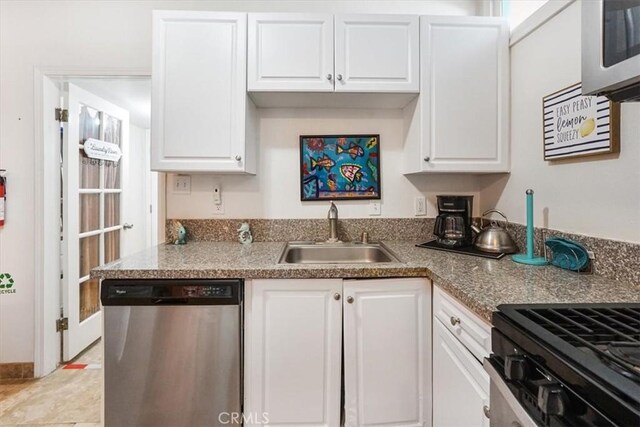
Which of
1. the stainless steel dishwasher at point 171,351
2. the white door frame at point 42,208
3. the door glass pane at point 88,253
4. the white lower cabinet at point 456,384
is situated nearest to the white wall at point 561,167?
the white lower cabinet at point 456,384

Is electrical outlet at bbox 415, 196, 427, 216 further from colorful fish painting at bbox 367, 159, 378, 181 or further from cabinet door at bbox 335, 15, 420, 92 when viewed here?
cabinet door at bbox 335, 15, 420, 92

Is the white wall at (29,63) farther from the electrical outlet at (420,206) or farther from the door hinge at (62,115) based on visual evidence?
the electrical outlet at (420,206)

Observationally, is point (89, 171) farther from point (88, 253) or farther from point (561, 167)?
point (561, 167)

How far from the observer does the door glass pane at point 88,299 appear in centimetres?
236

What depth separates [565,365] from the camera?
59 cm

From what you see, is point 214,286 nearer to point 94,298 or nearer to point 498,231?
point 498,231

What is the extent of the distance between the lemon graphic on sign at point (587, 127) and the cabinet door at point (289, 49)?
114 cm

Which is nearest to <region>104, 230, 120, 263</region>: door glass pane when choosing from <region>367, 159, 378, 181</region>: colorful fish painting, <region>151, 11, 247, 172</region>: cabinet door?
<region>151, 11, 247, 172</region>: cabinet door

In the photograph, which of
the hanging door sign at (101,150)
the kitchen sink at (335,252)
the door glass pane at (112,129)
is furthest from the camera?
the door glass pane at (112,129)

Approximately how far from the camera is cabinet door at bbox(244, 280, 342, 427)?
1364 millimetres

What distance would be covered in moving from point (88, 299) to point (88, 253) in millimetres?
352

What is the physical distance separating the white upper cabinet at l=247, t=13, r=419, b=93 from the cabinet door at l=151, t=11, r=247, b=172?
12cm

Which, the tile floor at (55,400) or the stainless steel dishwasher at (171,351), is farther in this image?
the tile floor at (55,400)

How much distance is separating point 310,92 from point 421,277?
1121 mm
